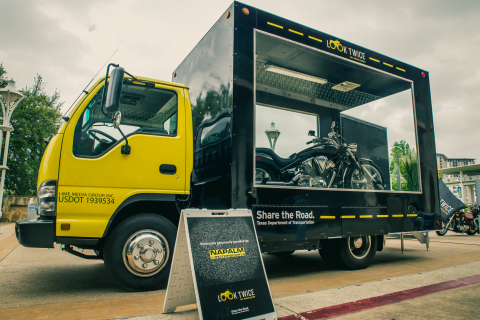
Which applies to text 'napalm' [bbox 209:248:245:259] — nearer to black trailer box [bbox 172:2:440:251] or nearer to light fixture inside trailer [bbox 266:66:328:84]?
black trailer box [bbox 172:2:440:251]

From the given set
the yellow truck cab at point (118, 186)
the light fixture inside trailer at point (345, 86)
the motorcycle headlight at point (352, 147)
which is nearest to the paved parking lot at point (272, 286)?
the yellow truck cab at point (118, 186)

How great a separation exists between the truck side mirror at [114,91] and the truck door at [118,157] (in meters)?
0.51

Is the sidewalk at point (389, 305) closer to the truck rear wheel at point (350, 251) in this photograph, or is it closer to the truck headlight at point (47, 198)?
the truck rear wheel at point (350, 251)

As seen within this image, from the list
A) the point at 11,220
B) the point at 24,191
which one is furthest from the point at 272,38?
the point at 24,191

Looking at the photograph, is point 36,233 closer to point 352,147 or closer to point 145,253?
point 145,253

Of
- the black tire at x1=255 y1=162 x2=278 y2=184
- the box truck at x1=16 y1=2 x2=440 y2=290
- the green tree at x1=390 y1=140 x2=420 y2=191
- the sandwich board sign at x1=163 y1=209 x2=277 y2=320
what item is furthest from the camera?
the green tree at x1=390 y1=140 x2=420 y2=191

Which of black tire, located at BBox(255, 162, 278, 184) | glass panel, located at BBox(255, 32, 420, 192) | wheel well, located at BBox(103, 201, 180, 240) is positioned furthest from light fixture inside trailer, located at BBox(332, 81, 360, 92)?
wheel well, located at BBox(103, 201, 180, 240)

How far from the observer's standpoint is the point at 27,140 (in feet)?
76.2

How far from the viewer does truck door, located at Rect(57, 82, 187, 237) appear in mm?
3439

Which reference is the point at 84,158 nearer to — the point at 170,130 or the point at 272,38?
the point at 170,130

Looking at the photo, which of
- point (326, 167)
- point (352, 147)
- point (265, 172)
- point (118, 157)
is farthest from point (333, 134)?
point (118, 157)

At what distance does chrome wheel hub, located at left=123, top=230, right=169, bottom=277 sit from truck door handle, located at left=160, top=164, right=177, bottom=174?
2.30 feet

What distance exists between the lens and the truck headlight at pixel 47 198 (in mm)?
3342

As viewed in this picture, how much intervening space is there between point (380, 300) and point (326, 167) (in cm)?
285
